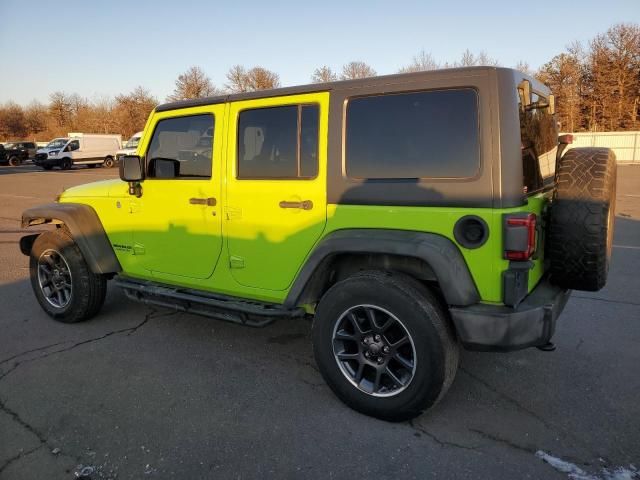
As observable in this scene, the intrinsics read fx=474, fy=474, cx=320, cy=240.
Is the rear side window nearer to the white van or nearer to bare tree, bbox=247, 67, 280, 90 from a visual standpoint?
the white van

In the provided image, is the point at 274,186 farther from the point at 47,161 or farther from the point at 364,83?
the point at 47,161

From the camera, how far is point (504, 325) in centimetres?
255

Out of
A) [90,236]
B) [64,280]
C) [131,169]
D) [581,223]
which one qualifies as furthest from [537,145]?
[64,280]

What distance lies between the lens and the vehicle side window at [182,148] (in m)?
3.65

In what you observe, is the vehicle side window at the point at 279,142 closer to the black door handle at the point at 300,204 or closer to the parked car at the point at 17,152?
the black door handle at the point at 300,204

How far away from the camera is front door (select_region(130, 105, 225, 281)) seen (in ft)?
11.8

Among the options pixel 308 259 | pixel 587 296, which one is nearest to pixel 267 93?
pixel 308 259

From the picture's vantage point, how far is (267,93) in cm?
335

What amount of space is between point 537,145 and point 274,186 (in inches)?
67.6

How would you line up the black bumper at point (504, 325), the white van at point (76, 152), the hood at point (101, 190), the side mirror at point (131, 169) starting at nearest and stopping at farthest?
the black bumper at point (504, 325)
the side mirror at point (131, 169)
the hood at point (101, 190)
the white van at point (76, 152)

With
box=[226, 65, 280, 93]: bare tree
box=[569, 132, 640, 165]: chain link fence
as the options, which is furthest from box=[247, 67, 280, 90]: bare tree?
box=[569, 132, 640, 165]: chain link fence

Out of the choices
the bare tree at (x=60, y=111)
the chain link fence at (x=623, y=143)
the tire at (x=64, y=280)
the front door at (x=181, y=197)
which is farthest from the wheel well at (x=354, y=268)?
the bare tree at (x=60, y=111)

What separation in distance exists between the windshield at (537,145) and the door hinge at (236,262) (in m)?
1.96

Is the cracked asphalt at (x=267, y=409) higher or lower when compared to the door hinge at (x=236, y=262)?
lower
